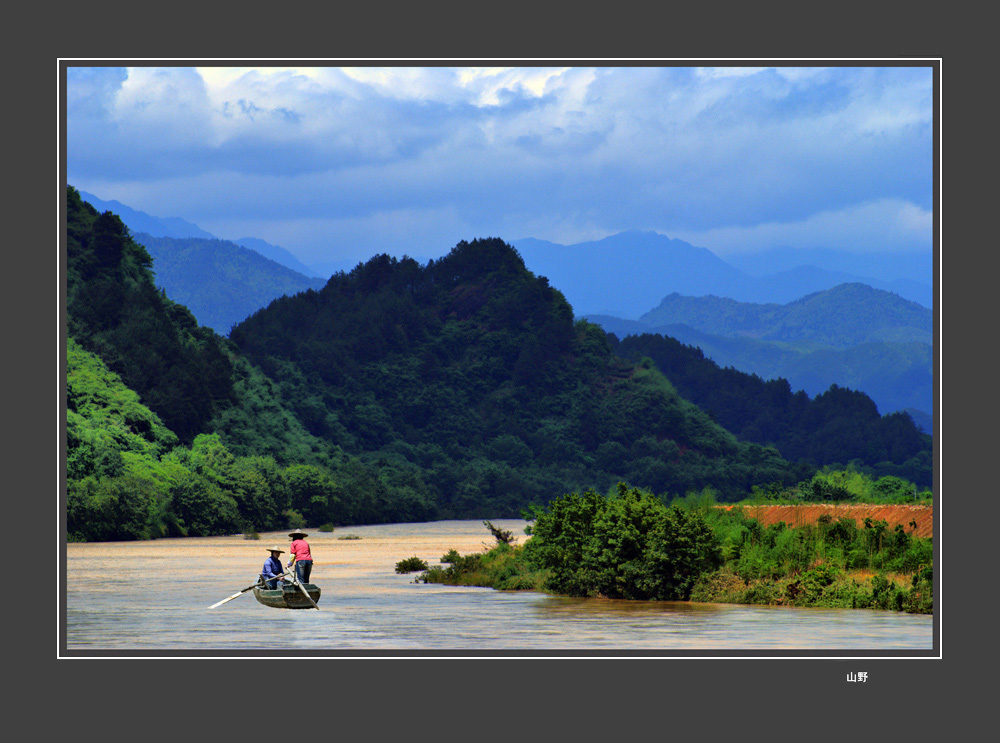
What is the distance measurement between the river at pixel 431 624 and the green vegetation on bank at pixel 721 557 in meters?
0.72

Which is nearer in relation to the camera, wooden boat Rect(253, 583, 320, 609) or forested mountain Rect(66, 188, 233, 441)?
wooden boat Rect(253, 583, 320, 609)

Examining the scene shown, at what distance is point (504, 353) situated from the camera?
13612cm

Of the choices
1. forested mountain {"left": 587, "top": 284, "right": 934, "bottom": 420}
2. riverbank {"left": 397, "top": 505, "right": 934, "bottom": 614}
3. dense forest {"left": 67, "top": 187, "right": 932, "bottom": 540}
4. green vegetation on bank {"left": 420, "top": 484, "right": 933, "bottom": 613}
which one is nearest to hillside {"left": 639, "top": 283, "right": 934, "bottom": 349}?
forested mountain {"left": 587, "top": 284, "right": 934, "bottom": 420}

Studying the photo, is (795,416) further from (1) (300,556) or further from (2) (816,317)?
(1) (300,556)

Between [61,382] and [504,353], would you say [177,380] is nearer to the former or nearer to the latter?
[504,353]

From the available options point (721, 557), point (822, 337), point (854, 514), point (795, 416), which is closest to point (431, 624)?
point (721, 557)

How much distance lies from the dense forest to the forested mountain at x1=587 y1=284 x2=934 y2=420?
908 inches

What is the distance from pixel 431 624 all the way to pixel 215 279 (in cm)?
13937

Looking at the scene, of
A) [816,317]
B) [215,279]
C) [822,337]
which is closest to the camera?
[215,279]

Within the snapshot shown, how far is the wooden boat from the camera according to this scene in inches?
835

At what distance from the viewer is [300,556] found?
2089 centimetres

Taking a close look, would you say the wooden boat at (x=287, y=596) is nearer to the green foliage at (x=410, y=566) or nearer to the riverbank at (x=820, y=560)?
the riverbank at (x=820, y=560)

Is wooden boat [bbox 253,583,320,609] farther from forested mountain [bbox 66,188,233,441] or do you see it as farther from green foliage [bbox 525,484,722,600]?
forested mountain [bbox 66,188,233,441]
